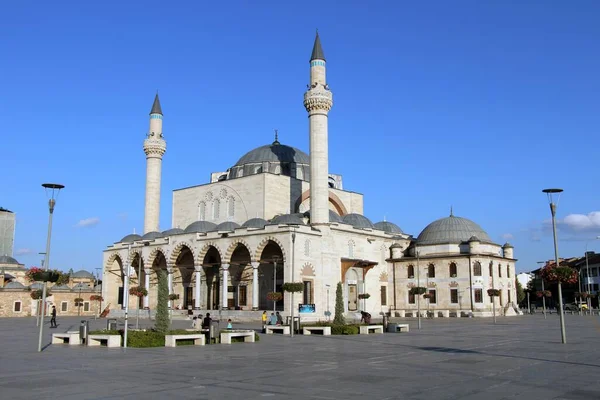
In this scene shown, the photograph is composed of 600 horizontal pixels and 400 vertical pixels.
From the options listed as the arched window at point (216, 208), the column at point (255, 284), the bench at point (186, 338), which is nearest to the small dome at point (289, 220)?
the column at point (255, 284)

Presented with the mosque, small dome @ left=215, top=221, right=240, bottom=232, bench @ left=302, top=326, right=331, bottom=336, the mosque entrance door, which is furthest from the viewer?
the mosque entrance door

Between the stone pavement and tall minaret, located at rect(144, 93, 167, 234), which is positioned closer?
the stone pavement

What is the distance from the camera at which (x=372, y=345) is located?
69.6 feet

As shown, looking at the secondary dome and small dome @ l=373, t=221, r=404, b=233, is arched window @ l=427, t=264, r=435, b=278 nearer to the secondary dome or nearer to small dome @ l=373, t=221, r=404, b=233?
the secondary dome

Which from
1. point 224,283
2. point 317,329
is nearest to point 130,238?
point 224,283

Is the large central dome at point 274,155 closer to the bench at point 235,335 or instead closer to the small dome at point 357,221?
the small dome at point 357,221

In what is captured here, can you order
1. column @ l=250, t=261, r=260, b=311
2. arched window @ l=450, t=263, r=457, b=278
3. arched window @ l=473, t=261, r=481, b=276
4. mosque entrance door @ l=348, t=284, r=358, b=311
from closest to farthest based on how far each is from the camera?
column @ l=250, t=261, r=260, b=311 → mosque entrance door @ l=348, t=284, r=358, b=311 → arched window @ l=473, t=261, r=481, b=276 → arched window @ l=450, t=263, r=457, b=278

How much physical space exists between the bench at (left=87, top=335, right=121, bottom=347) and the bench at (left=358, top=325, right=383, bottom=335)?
475 inches

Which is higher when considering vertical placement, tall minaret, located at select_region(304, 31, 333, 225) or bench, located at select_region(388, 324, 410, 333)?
tall minaret, located at select_region(304, 31, 333, 225)

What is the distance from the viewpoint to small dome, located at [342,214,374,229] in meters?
55.7

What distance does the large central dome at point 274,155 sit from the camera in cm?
6084

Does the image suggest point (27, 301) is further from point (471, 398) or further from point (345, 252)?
point (471, 398)

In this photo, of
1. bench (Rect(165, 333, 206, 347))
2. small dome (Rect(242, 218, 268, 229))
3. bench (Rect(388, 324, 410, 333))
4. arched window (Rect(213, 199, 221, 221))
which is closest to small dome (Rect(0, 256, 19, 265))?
arched window (Rect(213, 199, 221, 221))

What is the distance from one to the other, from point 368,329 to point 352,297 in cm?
2400
